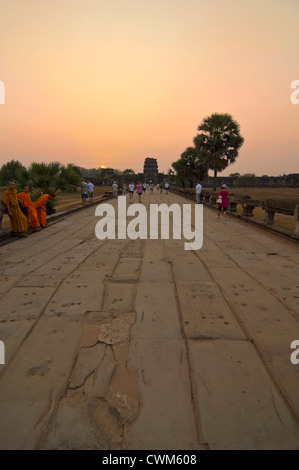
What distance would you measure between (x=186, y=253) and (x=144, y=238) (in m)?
1.78

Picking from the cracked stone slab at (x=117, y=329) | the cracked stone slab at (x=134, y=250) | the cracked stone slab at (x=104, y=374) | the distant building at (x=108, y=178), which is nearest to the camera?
the cracked stone slab at (x=104, y=374)

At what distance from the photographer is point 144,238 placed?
272 inches

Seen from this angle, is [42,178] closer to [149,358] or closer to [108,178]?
[149,358]

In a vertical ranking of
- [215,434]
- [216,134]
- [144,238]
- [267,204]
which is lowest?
[215,434]

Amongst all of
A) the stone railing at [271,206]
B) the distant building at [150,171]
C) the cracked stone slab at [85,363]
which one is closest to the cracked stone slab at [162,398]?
the cracked stone slab at [85,363]

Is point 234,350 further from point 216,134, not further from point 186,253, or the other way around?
point 216,134

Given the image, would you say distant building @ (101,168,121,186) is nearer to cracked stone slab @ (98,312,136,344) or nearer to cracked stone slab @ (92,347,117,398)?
cracked stone slab @ (98,312,136,344)

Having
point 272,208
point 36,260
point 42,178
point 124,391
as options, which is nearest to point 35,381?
point 124,391

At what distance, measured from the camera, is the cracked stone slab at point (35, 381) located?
149 cm

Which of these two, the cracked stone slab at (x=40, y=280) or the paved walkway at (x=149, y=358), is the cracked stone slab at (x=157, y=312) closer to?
the paved walkway at (x=149, y=358)

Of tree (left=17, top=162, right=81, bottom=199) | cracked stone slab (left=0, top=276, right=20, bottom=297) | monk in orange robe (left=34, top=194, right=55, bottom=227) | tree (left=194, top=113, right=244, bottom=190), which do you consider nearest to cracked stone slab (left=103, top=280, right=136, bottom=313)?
cracked stone slab (left=0, top=276, right=20, bottom=297)

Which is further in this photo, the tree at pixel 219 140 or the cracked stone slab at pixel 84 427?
the tree at pixel 219 140

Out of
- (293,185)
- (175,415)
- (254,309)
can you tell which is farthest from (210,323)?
(293,185)

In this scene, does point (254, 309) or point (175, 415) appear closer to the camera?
point (175, 415)
